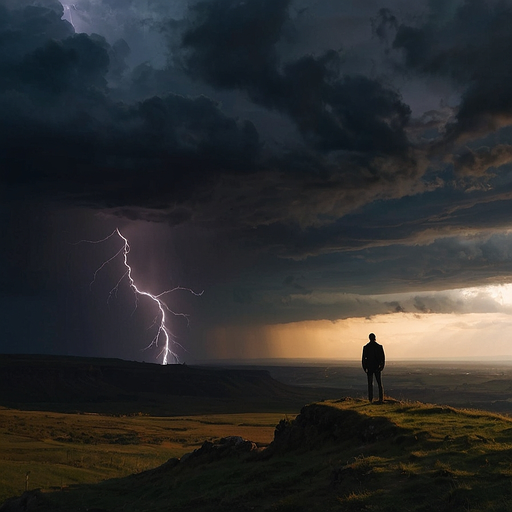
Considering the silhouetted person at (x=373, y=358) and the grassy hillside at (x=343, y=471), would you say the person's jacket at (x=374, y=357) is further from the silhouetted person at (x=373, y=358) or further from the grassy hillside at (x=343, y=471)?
the grassy hillside at (x=343, y=471)

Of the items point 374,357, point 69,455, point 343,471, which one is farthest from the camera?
point 69,455

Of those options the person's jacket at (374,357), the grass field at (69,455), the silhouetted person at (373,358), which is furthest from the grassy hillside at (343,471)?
the grass field at (69,455)

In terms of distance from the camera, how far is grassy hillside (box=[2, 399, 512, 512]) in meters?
13.8

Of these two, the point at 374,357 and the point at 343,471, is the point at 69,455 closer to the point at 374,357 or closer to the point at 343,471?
the point at 374,357

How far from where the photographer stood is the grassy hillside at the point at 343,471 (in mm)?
13820

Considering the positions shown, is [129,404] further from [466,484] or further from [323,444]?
[466,484]

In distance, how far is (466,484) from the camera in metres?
13.5

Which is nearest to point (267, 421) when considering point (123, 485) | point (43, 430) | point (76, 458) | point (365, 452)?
point (43, 430)

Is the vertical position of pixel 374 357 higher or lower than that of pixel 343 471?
higher

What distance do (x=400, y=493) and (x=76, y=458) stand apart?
3697 centimetres

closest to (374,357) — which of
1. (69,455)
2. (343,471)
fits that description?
(343,471)

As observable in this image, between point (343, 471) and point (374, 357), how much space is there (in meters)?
9.76

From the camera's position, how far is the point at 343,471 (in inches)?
647

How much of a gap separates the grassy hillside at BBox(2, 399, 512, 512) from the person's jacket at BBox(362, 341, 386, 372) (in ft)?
6.04
